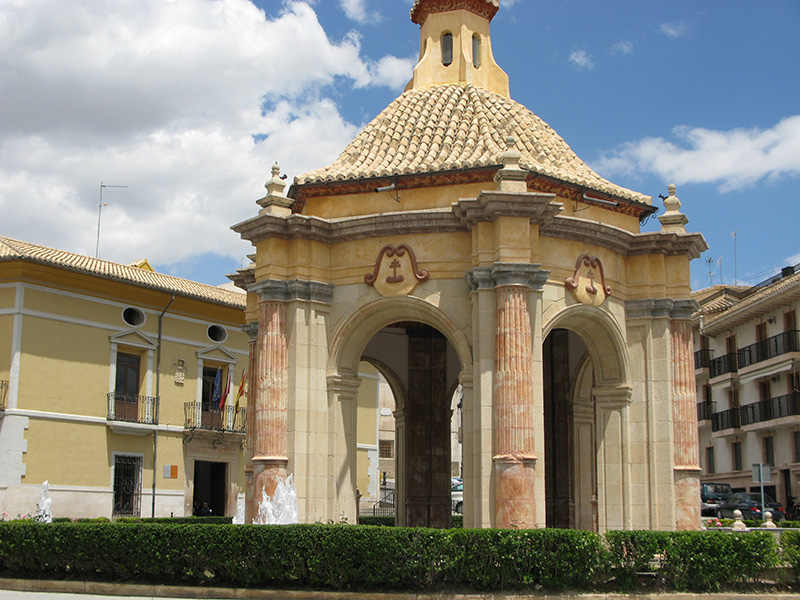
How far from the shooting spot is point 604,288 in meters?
20.9

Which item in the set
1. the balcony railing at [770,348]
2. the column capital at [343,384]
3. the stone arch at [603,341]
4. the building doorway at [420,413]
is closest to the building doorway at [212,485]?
the building doorway at [420,413]

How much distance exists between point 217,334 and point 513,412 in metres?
23.3

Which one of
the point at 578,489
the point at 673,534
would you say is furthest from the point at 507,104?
the point at 673,534

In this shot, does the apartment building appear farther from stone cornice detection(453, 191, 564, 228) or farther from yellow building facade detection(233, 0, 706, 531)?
stone cornice detection(453, 191, 564, 228)

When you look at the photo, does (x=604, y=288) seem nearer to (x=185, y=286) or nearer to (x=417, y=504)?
(x=417, y=504)

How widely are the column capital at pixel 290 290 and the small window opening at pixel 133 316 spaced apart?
54.9 feet

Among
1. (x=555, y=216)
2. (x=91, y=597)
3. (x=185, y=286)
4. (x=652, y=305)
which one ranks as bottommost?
(x=91, y=597)

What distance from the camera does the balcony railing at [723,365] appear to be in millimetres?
49125

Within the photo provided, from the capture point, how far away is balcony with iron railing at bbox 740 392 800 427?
42981 millimetres

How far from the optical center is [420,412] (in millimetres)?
26250

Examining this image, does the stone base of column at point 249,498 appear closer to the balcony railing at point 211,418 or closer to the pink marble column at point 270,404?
the pink marble column at point 270,404

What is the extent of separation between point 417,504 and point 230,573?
33.0 feet

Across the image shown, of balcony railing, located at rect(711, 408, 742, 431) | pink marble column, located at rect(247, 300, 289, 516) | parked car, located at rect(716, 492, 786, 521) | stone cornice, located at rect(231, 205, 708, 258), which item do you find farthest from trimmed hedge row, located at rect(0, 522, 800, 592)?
balcony railing, located at rect(711, 408, 742, 431)

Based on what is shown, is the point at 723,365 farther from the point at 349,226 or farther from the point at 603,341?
the point at 349,226
